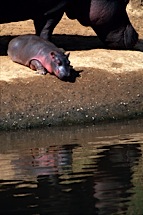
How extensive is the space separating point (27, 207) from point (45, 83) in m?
7.70

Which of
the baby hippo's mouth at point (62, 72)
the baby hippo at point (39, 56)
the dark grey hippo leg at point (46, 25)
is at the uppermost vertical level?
the dark grey hippo leg at point (46, 25)

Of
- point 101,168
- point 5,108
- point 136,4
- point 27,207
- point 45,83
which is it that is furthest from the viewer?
point 136,4

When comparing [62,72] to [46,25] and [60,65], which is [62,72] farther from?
[46,25]

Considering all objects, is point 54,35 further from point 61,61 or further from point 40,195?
point 40,195

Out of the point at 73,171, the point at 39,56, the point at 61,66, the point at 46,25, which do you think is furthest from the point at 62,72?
the point at 73,171

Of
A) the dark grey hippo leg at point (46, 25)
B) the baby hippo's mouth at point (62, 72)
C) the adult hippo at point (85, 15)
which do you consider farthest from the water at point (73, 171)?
the dark grey hippo leg at point (46, 25)

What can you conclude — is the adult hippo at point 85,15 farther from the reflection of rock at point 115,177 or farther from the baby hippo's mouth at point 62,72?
the reflection of rock at point 115,177

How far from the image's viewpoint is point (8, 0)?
52.0ft

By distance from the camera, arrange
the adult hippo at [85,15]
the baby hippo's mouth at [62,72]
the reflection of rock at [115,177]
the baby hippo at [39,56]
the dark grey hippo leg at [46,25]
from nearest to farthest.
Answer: the reflection of rock at [115,177] → the baby hippo's mouth at [62,72] → the baby hippo at [39,56] → the adult hippo at [85,15] → the dark grey hippo leg at [46,25]

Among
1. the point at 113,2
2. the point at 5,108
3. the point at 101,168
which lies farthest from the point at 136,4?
the point at 101,168

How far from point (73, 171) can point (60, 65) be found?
6.12 m

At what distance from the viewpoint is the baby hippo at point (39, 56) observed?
14891 millimetres

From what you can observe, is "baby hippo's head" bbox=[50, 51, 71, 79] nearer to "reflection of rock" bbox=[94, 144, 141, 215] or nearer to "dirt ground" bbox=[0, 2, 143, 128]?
"dirt ground" bbox=[0, 2, 143, 128]

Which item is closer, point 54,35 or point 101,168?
point 101,168
